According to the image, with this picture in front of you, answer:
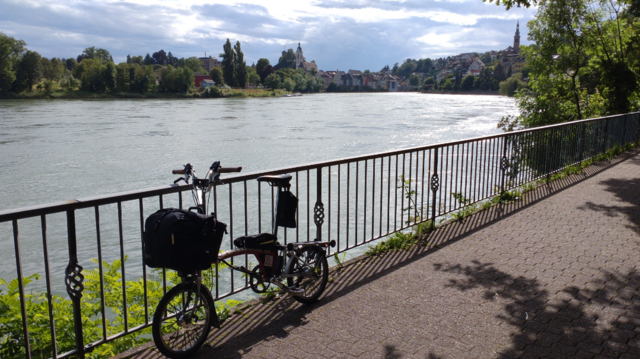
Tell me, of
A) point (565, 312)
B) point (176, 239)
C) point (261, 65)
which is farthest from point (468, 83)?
point (176, 239)

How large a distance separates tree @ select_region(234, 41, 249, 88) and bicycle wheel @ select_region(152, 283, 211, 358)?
122694mm

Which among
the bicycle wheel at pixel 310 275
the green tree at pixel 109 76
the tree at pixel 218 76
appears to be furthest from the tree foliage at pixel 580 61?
the tree at pixel 218 76

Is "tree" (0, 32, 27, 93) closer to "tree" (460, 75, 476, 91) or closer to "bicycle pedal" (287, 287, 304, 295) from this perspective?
"bicycle pedal" (287, 287, 304, 295)

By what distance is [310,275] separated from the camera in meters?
4.12

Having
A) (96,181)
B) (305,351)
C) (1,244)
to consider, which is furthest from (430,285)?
(96,181)

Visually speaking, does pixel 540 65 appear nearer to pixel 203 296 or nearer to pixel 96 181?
pixel 96 181

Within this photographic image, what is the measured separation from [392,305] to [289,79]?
12992 centimetres

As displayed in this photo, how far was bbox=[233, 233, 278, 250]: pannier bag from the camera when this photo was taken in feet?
12.1

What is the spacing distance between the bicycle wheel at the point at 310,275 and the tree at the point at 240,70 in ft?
400

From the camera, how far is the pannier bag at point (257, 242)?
3.68 m

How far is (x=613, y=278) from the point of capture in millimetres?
4680

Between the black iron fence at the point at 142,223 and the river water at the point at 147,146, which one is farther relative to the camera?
the river water at the point at 147,146

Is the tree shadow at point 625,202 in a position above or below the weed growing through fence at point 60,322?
above

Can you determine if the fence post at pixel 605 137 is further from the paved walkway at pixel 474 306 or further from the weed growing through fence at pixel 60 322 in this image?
the weed growing through fence at pixel 60 322
